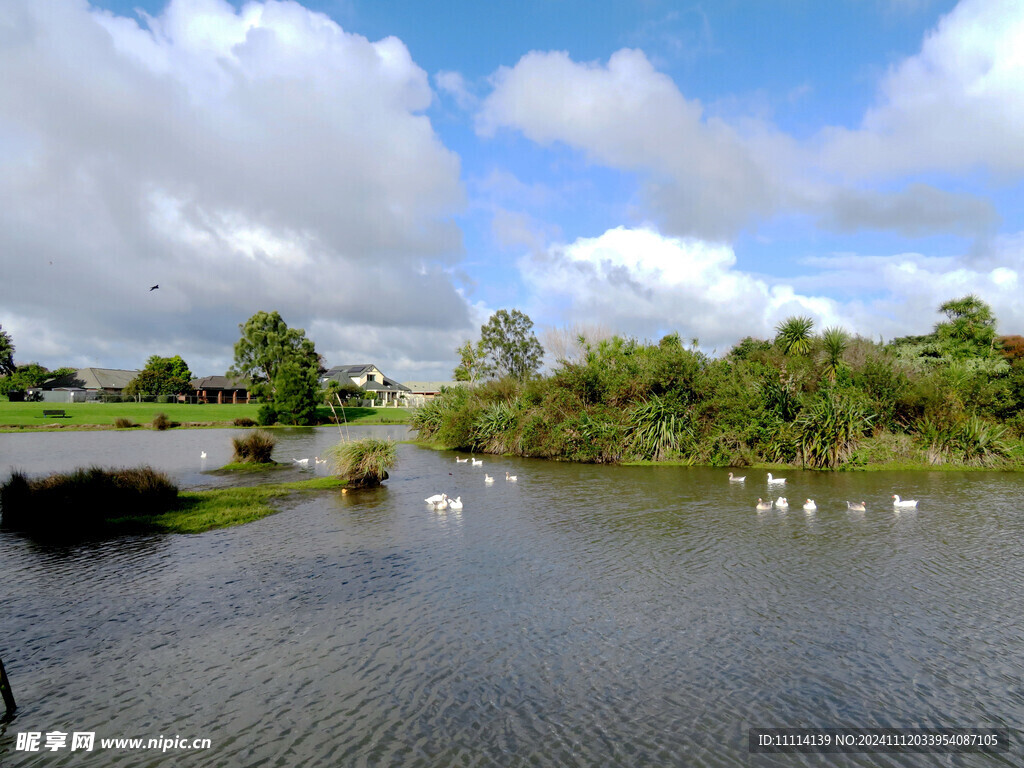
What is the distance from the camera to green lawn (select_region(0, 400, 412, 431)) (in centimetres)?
5366

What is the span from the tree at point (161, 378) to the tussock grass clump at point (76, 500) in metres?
86.8

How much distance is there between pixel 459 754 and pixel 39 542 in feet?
40.7

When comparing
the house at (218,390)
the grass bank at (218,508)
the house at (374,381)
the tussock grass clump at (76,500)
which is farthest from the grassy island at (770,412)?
the house at (374,381)

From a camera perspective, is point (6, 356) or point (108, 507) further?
point (6, 356)

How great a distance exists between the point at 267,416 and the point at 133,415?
1328cm

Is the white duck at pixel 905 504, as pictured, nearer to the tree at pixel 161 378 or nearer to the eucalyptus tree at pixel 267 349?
the eucalyptus tree at pixel 267 349

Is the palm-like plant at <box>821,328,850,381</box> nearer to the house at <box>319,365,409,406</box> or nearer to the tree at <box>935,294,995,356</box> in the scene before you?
the tree at <box>935,294,995,356</box>

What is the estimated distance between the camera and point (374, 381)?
120 meters

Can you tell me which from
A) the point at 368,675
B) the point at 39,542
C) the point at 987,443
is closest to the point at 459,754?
the point at 368,675

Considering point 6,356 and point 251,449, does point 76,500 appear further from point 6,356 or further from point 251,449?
point 6,356

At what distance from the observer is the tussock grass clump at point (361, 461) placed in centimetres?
2109

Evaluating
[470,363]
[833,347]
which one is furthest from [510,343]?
[833,347]

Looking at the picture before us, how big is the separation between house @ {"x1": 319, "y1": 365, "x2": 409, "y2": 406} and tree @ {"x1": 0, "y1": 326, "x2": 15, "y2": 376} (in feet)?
153

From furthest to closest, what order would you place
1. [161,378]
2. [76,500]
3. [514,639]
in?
[161,378] < [76,500] < [514,639]
